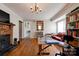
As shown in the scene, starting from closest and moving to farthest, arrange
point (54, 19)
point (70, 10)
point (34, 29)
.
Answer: point (70, 10) < point (54, 19) < point (34, 29)

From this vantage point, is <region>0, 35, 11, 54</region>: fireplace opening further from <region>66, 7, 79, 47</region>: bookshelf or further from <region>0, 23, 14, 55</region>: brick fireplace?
<region>66, 7, 79, 47</region>: bookshelf

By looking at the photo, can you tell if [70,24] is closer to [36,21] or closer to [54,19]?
[54,19]

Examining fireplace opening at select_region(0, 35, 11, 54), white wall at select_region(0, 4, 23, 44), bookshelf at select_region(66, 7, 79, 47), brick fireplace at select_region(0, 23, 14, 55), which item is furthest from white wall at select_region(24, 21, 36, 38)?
bookshelf at select_region(66, 7, 79, 47)

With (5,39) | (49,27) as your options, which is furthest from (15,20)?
(49,27)

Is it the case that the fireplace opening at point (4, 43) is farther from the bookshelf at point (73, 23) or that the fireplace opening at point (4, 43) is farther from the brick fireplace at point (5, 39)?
the bookshelf at point (73, 23)

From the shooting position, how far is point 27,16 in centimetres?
264

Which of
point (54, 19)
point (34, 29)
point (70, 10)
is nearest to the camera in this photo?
point (70, 10)

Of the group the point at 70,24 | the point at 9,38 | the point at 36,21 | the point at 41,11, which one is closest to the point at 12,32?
the point at 9,38

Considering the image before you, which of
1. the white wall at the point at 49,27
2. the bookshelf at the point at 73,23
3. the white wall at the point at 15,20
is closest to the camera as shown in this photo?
the bookshelf at the point at 73,23

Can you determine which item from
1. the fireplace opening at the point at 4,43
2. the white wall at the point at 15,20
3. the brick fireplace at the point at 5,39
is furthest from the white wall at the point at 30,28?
the fireplace opening at the point at 4,43

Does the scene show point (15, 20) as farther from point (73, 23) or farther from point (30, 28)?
point (73, 23)

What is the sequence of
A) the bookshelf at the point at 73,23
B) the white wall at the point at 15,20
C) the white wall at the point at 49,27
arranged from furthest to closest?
the white wall at the point at 49,27 < the white wall at the point at 15,20 < the bookshelf at the point at 73,23

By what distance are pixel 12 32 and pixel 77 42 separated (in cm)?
158

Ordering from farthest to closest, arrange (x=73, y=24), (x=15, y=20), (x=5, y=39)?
(x=5, y=39), (x=15, y=20), (x=73, y=24)
